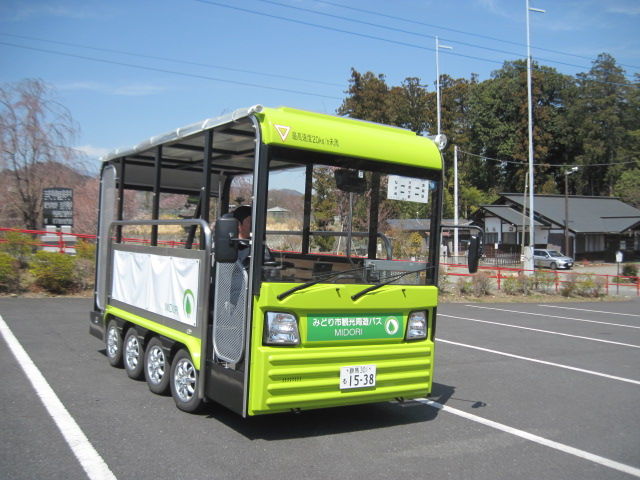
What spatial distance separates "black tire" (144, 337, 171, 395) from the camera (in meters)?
6.08

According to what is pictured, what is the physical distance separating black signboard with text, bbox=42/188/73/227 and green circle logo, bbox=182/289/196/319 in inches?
665

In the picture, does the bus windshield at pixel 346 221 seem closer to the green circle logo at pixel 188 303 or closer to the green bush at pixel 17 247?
the green circle logo at pixel 188 303

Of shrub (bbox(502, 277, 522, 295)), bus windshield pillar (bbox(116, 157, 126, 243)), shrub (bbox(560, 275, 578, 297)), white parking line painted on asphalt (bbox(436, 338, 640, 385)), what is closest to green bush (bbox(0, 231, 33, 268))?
bus windshield pillar (bbox(116, 157, 126, 243))

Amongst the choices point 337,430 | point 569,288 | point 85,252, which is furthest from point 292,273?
point 569,288

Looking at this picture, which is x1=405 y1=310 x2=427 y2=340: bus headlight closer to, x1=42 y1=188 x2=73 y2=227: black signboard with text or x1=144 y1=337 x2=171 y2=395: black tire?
x1=144 y1=337 x2=171 y2=395: black tire

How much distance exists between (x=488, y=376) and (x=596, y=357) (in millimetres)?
3244

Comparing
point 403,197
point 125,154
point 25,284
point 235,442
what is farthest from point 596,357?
point 25,284

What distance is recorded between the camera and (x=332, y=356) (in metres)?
5.01

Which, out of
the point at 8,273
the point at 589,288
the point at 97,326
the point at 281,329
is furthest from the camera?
the point at 589,288

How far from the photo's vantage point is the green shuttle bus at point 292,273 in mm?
4820

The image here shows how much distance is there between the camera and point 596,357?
10.3 m

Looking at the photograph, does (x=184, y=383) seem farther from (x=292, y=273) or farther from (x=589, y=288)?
(x=589, y=288)

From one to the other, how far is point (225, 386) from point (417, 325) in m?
1.93

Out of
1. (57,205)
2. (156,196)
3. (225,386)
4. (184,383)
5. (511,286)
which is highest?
(57,205)
